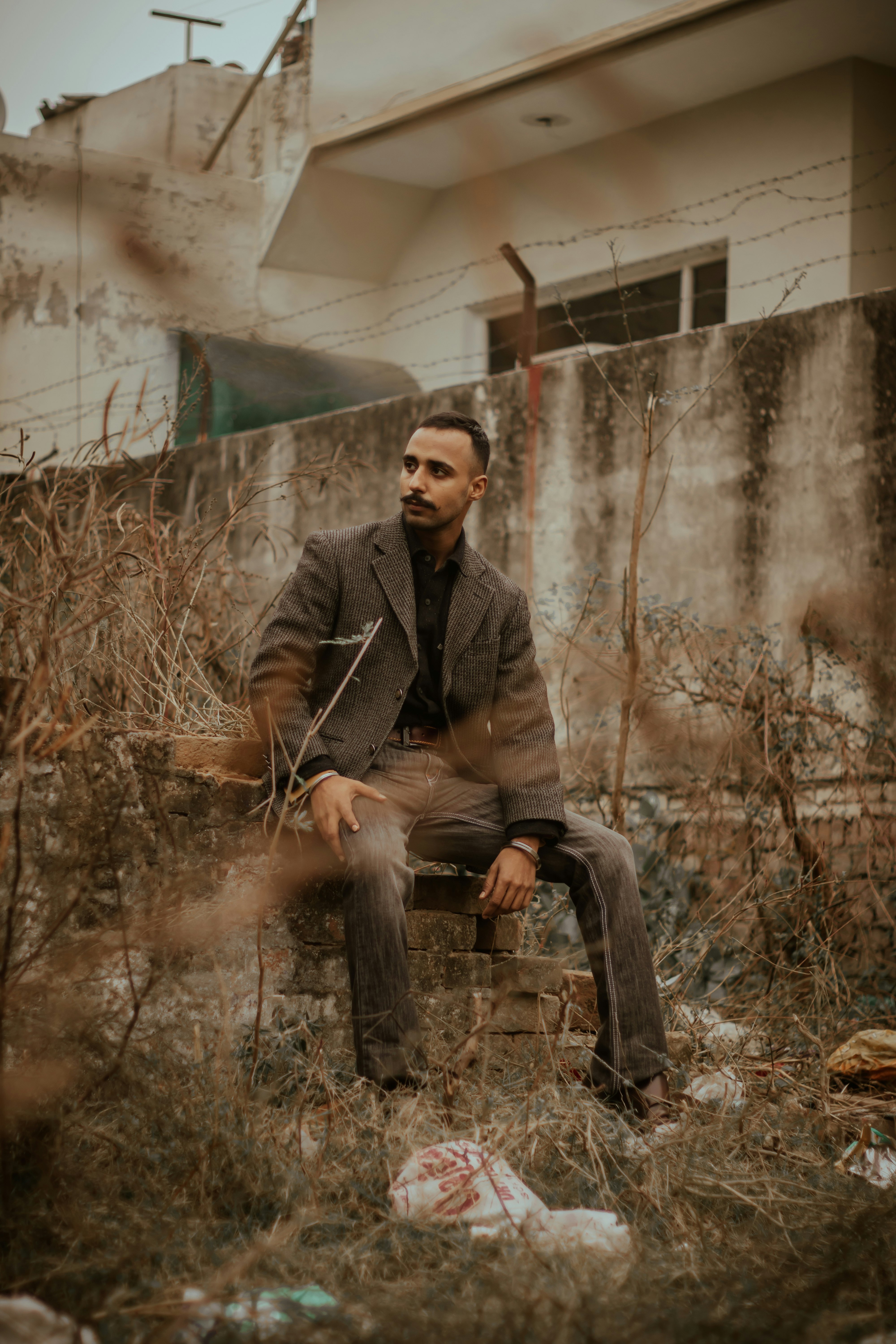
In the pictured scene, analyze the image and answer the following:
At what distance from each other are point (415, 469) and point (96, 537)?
1449 millimetres

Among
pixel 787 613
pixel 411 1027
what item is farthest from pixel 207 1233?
pixel 787 613

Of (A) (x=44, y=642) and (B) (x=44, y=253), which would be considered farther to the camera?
(B) (x=44, y=253)

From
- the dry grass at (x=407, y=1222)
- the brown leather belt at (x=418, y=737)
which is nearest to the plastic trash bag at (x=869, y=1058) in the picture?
the dry grass at (x=407, y=1222)

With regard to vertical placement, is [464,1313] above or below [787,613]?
below

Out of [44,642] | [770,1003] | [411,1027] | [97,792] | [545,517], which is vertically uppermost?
[545,517]

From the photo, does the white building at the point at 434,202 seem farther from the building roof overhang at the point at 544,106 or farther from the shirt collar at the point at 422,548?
the shirt collar at the point at 422,548

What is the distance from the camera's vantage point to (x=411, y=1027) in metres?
3.05

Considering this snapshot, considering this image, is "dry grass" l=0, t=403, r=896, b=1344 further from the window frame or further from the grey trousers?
the window frame

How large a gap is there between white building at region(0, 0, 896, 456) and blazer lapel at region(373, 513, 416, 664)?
4693 millimetres

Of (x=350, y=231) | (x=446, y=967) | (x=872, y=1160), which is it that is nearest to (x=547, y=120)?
(x=350, y=231)

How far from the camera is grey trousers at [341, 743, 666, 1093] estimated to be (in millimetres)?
3049

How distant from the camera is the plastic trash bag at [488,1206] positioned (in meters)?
2.39

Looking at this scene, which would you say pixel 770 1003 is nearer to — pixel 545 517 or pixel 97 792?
pixel 97 792

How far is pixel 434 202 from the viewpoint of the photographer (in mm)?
10852
